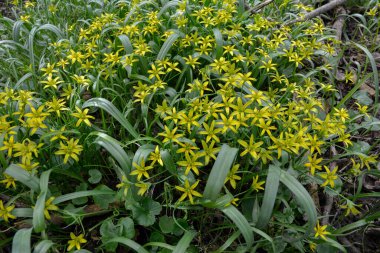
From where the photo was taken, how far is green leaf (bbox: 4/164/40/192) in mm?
1442

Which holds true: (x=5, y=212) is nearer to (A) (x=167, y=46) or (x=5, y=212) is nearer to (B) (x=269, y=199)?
(B) (x=269, y=199)

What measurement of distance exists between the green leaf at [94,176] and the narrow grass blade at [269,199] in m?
0.79

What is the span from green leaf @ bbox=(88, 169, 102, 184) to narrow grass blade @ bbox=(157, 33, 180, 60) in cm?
78

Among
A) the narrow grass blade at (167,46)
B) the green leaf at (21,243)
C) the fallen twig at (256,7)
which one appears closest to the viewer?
the green leaf at (21,243)

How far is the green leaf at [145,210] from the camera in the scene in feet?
4.96

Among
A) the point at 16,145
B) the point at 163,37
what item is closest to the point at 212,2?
the point at 163,37

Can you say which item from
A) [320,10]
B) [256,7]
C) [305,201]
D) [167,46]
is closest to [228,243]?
[305,201]

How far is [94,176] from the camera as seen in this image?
1.70 metres

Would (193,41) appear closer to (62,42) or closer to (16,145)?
(62,42)

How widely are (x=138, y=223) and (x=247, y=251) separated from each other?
1.62 feet

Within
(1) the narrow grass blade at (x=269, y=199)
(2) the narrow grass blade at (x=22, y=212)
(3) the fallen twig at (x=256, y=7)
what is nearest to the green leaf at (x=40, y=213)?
(2) the narrow grass blade at (x=22, y=212)

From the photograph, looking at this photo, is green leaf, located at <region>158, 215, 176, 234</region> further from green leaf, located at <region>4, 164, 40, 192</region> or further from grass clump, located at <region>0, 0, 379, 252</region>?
green leaf, located at <region>4, 164, 40, 192</region>

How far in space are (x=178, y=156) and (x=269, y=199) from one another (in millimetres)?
478

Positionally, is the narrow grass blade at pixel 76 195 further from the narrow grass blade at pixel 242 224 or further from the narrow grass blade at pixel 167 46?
the narrow grass blade at pixel 167 46
